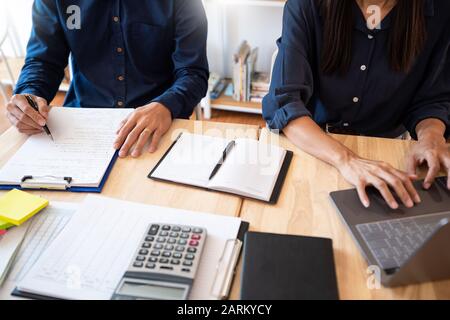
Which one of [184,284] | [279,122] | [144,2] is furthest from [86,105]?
[184,284]

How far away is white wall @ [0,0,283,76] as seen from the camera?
2236 mm

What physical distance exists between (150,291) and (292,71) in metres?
0.69

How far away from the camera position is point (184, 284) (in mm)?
535

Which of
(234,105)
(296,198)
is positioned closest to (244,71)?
(234,105)

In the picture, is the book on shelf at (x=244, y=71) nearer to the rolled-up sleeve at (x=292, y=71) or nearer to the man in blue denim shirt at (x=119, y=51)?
the man in blue denim shirt at (x=119, y=51)

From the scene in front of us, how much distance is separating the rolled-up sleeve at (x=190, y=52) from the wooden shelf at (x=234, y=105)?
1085 mm

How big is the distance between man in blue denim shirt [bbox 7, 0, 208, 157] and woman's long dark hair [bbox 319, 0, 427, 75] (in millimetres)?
424

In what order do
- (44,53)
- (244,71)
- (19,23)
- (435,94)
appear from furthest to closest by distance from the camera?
(19,23)
(244,71)
(44,53)
(435,94)

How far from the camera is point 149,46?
1.18m

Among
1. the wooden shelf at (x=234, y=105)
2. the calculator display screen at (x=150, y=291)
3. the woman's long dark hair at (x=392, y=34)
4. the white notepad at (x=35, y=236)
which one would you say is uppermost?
the woman's long dark hair at (x=392, y=34)

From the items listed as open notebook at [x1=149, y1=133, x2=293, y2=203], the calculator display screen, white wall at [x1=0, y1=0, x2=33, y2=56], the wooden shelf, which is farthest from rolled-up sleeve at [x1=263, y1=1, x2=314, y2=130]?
white wall at [x1=0, y1=0, x2=33, y2=56]

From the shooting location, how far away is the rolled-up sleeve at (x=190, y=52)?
1.13 metres

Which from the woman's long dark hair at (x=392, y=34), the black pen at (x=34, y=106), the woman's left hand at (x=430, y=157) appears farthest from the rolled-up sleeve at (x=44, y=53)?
the woman's left hand at (x=430, y=157)

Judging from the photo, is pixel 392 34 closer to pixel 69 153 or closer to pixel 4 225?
pixel 69 153
